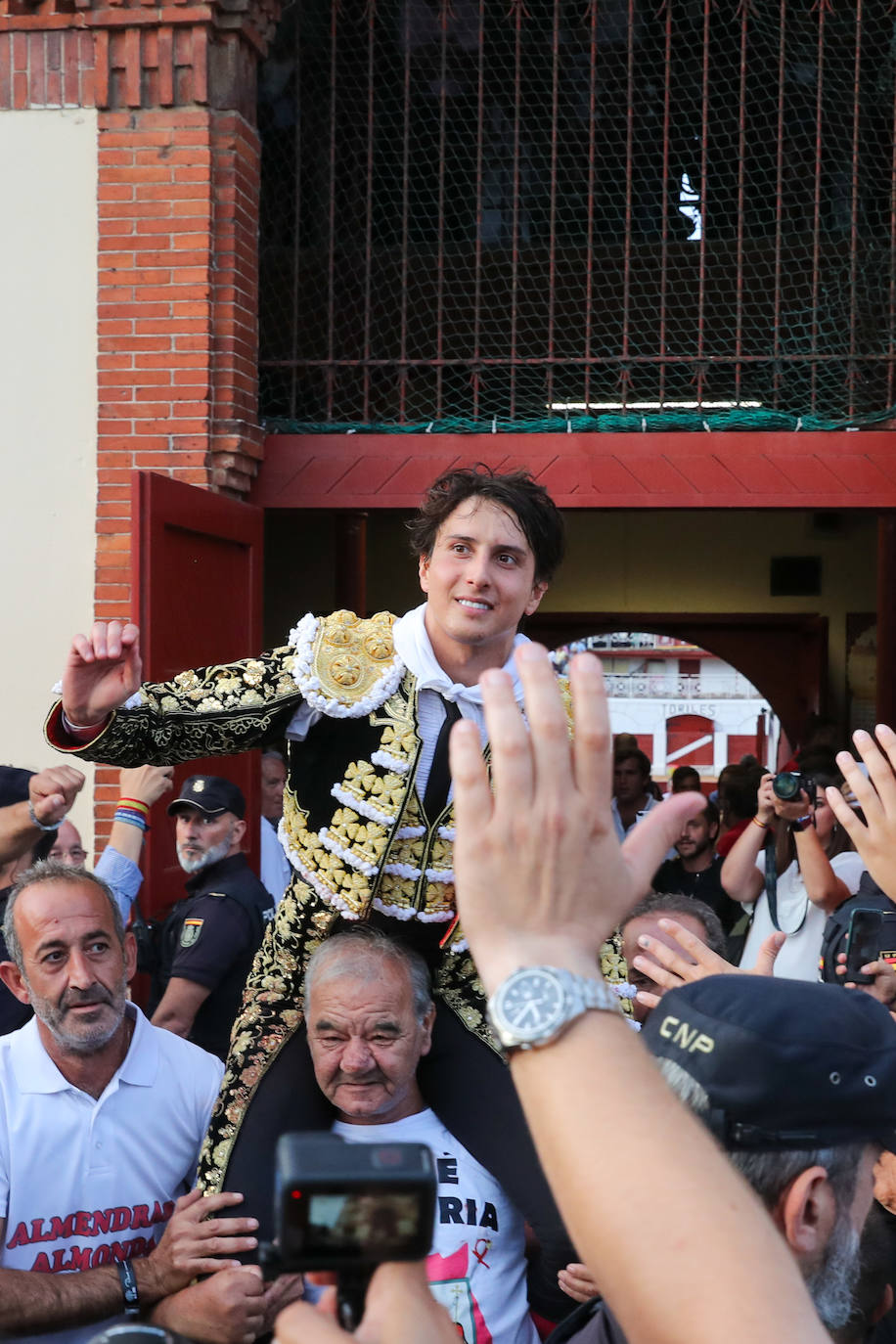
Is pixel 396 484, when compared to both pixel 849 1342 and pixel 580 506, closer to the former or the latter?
pixel 580 506

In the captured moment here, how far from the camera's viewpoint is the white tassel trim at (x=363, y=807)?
2.97 metres

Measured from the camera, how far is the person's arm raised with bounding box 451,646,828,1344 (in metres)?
0.97

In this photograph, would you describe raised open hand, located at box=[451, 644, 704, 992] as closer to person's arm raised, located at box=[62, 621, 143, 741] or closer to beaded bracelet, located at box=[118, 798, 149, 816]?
person's arm raised, located at box=[62, 621, 143, 741]

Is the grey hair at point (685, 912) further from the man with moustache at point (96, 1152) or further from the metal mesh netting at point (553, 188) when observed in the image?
the metal mesh netting at point (553, 188)

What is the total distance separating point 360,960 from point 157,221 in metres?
4.19

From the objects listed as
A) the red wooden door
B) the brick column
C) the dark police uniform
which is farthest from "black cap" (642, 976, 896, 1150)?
the brick column

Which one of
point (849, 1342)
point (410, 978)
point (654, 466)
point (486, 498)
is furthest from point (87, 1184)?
point (654, 466)

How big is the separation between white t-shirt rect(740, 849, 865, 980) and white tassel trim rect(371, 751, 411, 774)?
191cm

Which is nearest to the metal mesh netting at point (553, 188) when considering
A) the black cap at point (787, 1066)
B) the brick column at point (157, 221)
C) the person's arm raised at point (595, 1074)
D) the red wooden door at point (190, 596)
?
the brick column at point (157, 221)

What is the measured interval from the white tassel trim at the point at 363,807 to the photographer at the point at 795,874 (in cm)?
165

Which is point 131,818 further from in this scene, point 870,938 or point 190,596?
point 870,938

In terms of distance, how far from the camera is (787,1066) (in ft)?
4.19

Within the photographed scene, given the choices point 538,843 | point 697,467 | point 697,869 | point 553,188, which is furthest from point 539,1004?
point 553,188

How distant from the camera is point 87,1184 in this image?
10.0 feet
